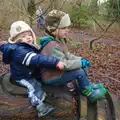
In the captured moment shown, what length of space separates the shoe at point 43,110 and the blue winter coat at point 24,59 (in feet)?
1.26

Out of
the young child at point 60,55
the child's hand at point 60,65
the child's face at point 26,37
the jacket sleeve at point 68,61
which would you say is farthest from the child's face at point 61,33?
the child's hand at point 60,65

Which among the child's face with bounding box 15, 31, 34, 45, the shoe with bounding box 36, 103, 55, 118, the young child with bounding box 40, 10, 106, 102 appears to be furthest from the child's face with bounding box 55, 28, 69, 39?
the shoe with bounding box 36, 103, 55, 118

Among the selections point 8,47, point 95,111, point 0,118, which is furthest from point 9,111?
point 95,111

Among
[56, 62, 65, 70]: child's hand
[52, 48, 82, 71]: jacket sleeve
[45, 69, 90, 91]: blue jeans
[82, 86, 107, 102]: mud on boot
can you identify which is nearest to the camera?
[56, 62, 65, 70]: child's hand

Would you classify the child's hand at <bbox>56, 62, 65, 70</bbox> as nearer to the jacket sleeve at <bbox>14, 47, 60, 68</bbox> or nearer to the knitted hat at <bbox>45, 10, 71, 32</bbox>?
the jacket sleeve at <bbox>14, 47, 60, 68</bbox>

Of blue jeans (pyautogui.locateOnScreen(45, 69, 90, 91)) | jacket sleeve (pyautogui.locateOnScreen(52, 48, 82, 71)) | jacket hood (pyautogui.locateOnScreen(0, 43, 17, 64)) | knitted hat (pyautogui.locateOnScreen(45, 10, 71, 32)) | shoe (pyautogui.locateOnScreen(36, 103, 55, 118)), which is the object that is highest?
knitted hat (pyautogui.locateOnScreen(45, 10, 71, 32))

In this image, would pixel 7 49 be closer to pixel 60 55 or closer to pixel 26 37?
pixel 26 37

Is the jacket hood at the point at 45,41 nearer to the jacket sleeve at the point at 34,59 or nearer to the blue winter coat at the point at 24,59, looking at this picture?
the blue winter coat at the point at 24,59

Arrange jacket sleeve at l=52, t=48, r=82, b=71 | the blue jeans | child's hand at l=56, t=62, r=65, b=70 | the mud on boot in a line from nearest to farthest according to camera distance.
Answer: child's hand at l=56, t=62, r=65, b=70 < jacket sleeve at l=52, t=48, r=82, b=71 < the blue jeans < the mud on boot

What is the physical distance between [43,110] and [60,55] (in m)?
0.67

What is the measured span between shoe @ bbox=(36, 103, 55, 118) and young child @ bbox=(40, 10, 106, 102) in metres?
0.30

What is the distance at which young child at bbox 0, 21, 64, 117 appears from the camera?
11.9 feet

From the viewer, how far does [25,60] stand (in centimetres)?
362

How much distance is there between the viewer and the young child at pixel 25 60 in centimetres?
364
